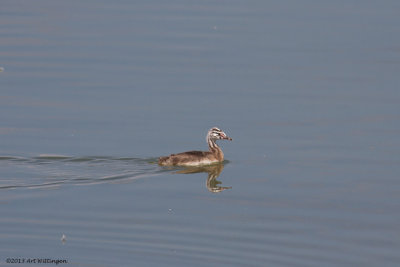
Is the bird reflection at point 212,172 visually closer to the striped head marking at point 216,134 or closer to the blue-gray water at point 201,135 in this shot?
the blue-gray water at point 201,135

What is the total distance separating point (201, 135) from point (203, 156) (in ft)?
3.79

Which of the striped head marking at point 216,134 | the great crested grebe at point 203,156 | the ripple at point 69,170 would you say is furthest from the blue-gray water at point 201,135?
the striped head marking at point 216,134

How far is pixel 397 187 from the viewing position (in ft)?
50.2

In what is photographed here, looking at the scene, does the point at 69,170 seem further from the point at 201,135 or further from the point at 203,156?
the point at 201,135

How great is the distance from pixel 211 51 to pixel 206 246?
44.4 ft

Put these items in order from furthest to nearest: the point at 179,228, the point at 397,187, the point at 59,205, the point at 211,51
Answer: the point at 211,51, the point at 397,187, the point at 59,205, the point at 179,228

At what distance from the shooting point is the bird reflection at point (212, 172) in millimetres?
15566

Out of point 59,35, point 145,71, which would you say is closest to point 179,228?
point 145,71

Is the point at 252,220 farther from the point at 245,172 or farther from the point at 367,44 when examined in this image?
the point at 367,44

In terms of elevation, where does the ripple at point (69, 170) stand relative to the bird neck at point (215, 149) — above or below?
below

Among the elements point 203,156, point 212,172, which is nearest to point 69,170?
point 212,172

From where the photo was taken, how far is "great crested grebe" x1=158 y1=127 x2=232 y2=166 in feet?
54.6

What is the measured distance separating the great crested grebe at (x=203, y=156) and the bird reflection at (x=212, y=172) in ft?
0.33

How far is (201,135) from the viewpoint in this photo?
18703 millimetres
